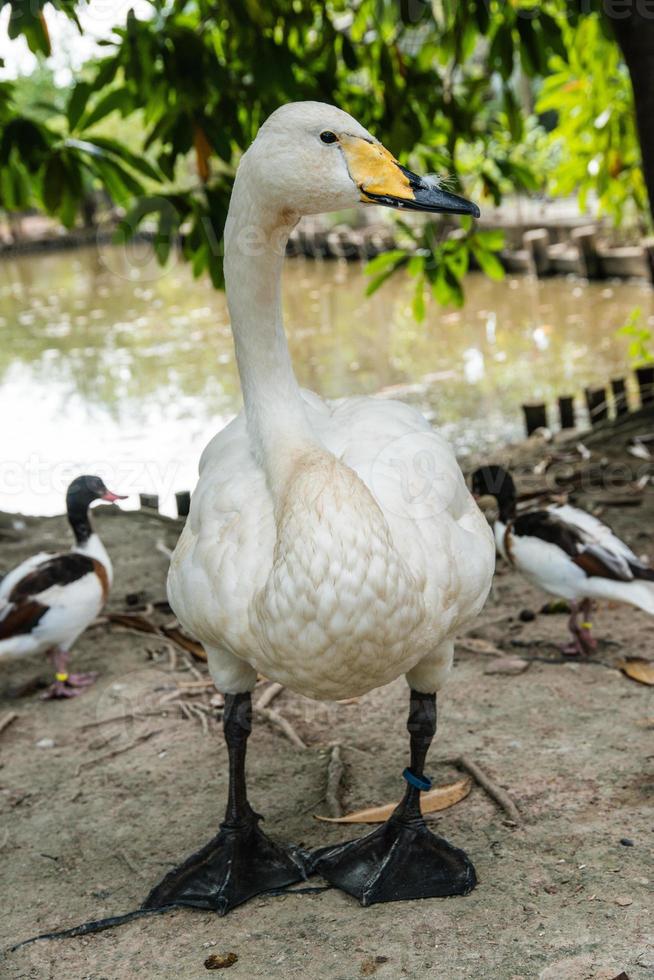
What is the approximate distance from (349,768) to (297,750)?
0.25 m

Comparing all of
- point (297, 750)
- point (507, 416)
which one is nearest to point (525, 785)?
point (297, 750)

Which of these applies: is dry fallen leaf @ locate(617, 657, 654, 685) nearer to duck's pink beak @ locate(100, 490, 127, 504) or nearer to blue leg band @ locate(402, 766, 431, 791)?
blue leg band @ locate(402, 766, 431, 791)

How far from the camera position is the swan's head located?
2725 mm

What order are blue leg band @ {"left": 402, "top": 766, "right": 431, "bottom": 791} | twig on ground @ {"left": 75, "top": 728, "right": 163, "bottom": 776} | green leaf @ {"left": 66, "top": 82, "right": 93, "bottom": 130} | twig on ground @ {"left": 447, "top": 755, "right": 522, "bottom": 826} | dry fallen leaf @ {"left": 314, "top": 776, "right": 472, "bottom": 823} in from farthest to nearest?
green leaf @ {"left": 66, "top": 82, "right": 93, "bottom": 130} → twig on ground @ {"left": 75, "top": 728, "right": 163, "bottom": 776} → dry fallen leaf @ {"left": 314, "top": 776, "right": 472, "bottom": 823} → twig on ground @ {"left": 447, "top": 755, "right": 522, "bottom": 826} → blue leg band @ {"left": 402, "top": 766, "right": 431, "bottom": 791}

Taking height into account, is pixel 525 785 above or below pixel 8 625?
below

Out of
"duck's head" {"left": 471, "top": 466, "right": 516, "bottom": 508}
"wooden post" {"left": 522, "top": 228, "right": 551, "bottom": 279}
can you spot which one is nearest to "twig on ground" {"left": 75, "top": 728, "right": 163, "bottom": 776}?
"duck's head" {"left": 471, "top": 466, "right": 516, "bottom": 508}

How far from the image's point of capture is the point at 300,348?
13984mm

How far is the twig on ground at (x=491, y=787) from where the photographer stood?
3428mm

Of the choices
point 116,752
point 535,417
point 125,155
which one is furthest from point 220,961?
point 535,417

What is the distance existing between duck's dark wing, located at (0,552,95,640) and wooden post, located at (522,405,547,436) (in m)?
4.12

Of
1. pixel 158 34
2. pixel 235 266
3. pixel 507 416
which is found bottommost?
pixel 507 416

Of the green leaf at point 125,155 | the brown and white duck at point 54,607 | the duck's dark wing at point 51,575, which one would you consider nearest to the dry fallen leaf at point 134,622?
the brown and white duck at point 54,607

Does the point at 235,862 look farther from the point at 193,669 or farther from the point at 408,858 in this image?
the point at 193,669

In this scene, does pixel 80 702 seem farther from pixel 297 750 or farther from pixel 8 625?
pixel 297 750
